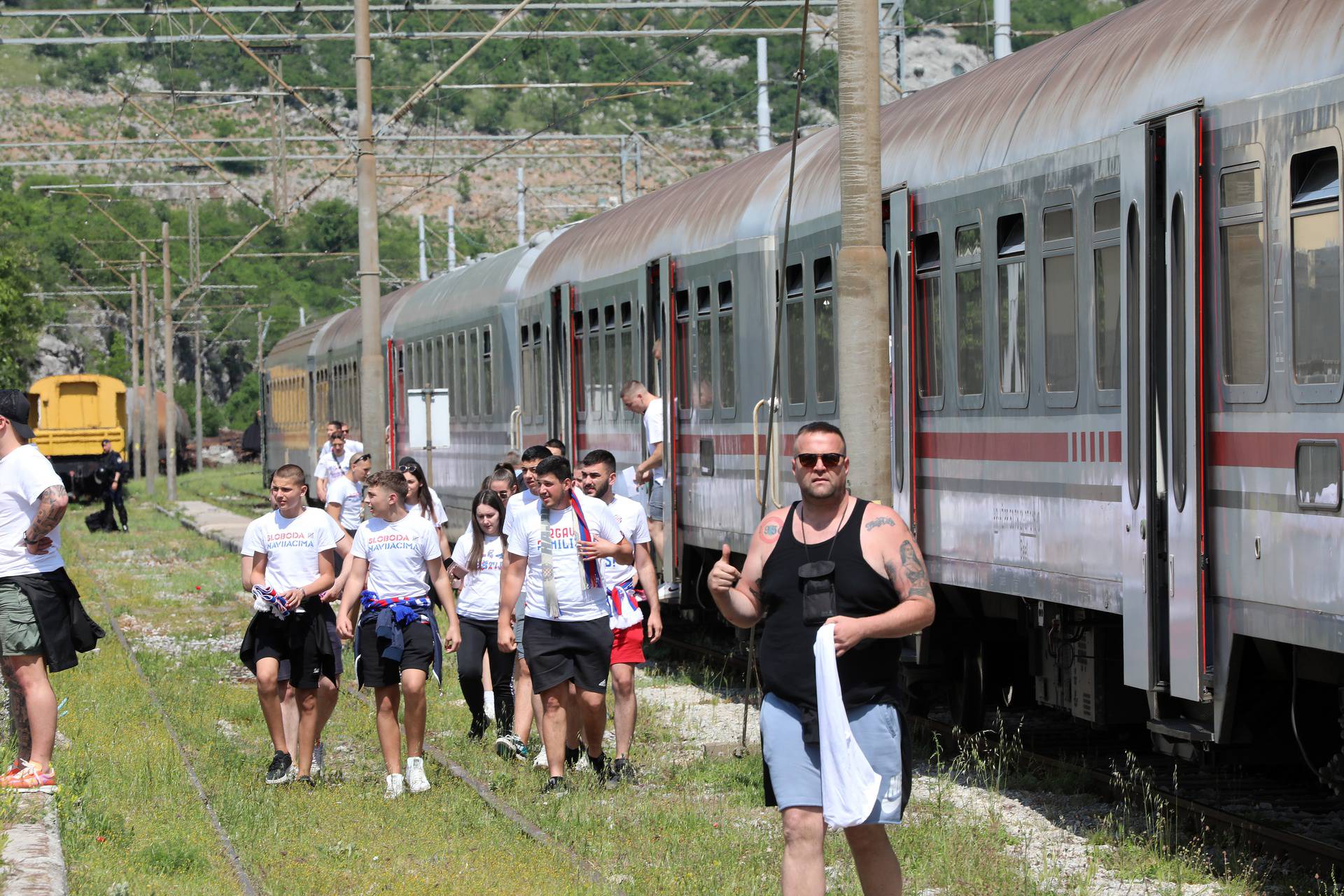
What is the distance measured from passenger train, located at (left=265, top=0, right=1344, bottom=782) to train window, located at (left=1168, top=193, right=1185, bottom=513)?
12mm

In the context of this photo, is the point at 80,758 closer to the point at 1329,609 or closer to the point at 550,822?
the point at 550,822

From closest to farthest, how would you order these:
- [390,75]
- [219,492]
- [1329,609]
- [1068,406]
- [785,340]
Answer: [1329,609] < [1068,406] < [785,340] < [219,492] < [390,75]

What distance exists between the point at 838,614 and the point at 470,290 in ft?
66.0

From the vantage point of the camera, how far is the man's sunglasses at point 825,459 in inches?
256

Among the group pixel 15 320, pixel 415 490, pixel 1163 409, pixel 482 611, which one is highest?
pixel 15 320

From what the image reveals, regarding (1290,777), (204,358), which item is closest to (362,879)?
(1290,777)

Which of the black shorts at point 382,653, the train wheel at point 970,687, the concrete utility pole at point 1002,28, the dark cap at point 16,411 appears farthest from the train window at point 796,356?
the concrete utility pole at point 1002,28

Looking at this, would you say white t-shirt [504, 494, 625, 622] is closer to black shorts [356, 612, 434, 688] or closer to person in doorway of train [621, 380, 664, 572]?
black shorts [356, 612, 434, 688]

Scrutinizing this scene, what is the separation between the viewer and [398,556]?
1123 cm

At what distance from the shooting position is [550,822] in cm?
1041

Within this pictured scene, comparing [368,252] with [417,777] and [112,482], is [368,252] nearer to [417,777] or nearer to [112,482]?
[417,777]

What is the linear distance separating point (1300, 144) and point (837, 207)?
5.19 metres

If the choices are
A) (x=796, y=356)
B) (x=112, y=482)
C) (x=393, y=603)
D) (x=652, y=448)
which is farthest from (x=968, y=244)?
(x=112, y=482)

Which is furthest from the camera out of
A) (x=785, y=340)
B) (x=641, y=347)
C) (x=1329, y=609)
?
(x=641, y=347)
